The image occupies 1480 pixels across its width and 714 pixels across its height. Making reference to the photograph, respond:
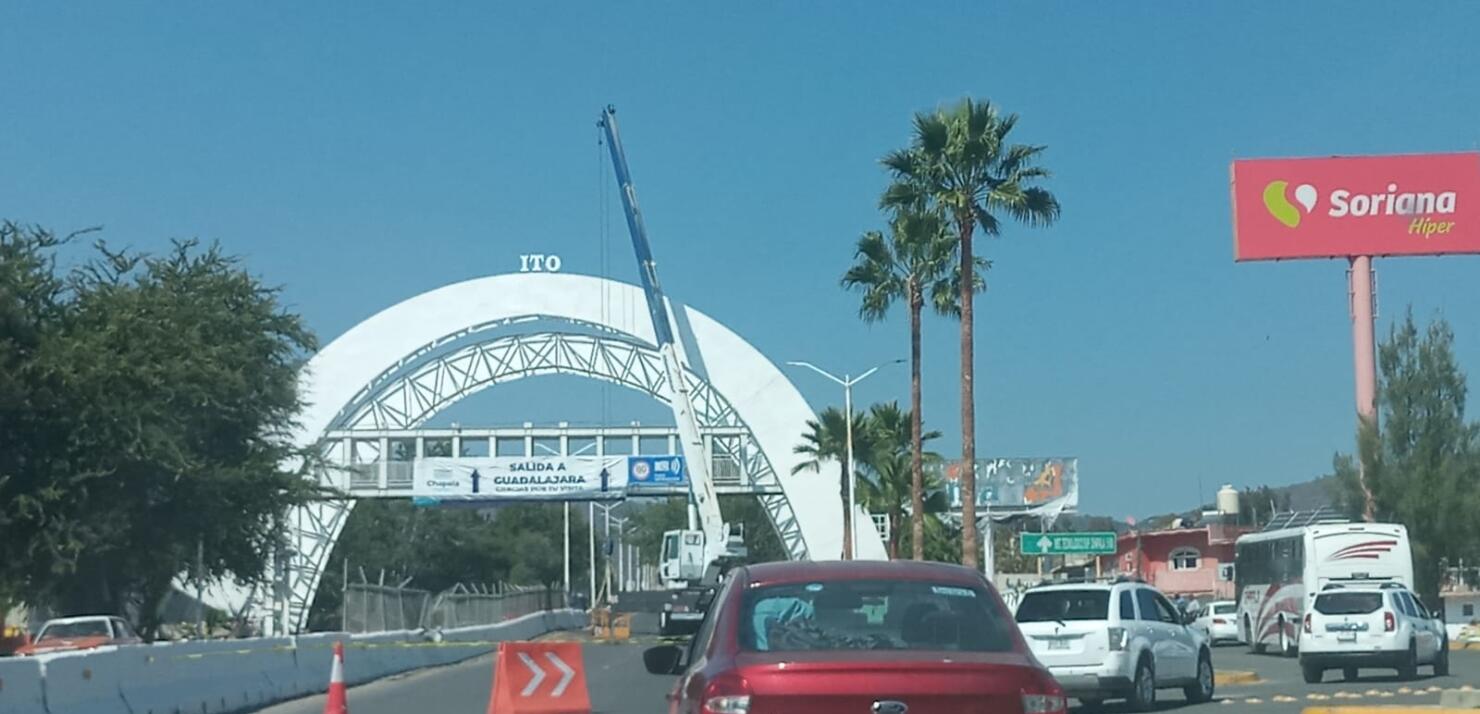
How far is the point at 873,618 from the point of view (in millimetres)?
8711

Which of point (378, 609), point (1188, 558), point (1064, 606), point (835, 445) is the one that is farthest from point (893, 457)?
point (1064, 606)

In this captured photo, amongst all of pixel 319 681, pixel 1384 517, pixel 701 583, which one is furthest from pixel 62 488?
pixel 1384 517

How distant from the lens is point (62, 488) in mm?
37375

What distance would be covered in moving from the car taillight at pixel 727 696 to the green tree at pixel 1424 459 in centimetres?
4847

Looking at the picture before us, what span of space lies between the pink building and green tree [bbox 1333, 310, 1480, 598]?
31013 millimetres

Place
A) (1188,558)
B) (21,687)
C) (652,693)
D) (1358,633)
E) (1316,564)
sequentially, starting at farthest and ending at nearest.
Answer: (1188,558)
(1316,564)
(1358,633)
(652,693)
(21,687)

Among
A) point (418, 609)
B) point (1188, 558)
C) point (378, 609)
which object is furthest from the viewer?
point (1188, 558)

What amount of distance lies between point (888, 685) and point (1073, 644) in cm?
1466

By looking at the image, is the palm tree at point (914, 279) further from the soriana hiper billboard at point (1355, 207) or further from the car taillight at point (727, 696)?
the car taillight at point (727, 696)

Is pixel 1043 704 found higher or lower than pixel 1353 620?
higher

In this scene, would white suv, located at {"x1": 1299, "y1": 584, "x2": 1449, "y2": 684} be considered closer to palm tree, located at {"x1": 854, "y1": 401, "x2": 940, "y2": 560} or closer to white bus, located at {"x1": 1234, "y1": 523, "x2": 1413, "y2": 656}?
white bus, located at {"x1": 1234, "y1": 523, "x2": 1413, "y2": 656}

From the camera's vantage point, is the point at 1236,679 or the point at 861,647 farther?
the point at 1236,679

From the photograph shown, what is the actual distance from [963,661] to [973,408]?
3102 cm

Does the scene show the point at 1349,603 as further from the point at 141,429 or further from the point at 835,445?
the point at 835,445
